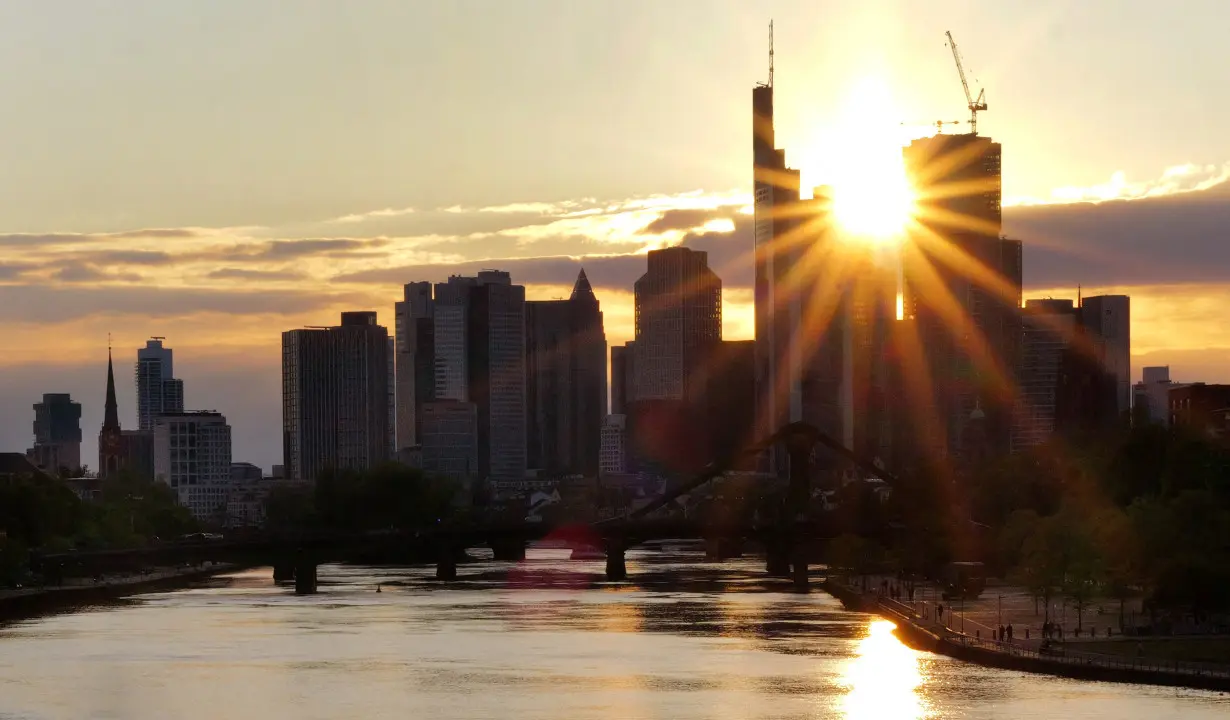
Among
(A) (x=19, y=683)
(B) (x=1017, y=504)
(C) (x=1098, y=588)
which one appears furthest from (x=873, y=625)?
(B) (x=1017, y=504)

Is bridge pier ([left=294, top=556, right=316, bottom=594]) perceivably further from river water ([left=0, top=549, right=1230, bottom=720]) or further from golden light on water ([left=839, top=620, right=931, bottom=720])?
golden light on water ([left=839, top=620, right=931, bottom=720])

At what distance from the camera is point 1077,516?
14612 cm

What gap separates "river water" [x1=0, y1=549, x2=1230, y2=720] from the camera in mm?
92562

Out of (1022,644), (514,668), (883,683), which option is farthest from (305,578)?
(883,683)

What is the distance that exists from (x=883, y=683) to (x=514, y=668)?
18.2 meters

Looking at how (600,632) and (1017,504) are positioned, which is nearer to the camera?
(600,632)

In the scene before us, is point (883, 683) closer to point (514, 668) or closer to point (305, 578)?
point (514, 668)

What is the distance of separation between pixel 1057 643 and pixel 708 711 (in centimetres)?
2002

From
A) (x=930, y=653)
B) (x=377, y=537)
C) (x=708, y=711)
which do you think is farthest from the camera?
(x=377, y=537)

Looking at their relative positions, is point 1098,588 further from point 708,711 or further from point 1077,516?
point 708,711

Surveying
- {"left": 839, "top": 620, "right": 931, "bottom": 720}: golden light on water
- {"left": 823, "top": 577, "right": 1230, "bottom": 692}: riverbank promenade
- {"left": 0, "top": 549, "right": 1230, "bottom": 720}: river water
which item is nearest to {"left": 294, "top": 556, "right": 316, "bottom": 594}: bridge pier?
{"left": 0, "top": 549, "right": 1230, "bottom": 720}: river water

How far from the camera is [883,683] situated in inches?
3999

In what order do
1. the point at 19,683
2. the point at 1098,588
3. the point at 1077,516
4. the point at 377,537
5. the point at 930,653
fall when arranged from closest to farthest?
the point at 19,683
the point at 930,653
the point at 1098,588
the point at 1077,516
the point at 377,537

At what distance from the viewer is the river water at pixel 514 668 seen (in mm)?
92562
